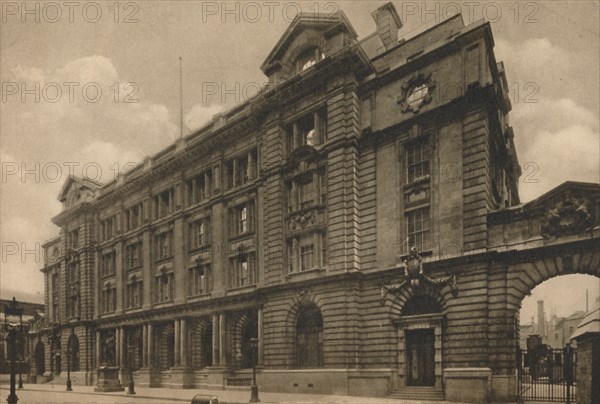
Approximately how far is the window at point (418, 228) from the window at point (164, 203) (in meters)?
20.5

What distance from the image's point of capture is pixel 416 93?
25.3 metres

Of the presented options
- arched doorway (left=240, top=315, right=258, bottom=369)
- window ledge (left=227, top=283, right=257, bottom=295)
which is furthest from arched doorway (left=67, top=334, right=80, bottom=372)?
window ledge (left=227, top=283, right=257, bottom=295)

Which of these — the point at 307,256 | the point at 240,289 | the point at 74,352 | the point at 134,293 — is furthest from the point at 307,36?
the point at 74,352

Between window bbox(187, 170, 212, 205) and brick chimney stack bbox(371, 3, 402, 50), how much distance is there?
14.7m

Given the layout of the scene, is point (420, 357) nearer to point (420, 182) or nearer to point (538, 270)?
point (538, 270)

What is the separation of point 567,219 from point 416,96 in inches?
351

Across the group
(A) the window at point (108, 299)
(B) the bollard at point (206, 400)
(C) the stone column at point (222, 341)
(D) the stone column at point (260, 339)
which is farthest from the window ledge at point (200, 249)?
(B) the bollard at point (206, 400)

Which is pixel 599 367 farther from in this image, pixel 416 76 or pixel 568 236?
pixel 416 76

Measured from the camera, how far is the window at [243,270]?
32.2 m

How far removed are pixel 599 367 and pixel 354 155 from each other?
1852cm

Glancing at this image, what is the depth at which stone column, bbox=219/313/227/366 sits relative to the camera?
107 feet

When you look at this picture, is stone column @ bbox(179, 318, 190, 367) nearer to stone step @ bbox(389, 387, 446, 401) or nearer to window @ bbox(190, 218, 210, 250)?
window @ bbox(190, 218, 210, 250)

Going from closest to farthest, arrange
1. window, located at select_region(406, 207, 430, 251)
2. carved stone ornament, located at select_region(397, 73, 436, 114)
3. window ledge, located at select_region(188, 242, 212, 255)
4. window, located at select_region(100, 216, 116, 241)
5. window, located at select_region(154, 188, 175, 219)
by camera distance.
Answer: window, located at select_region(406, 207, 430, 251) → carved stone ornament, located at select_region(397, 73, 436, 114) → window ledge, located at select_region(188, 242, 212, 255) → window, located at select_region(154, 188, 175, 219) → window, located at select_region(100, 216, 116, 241)

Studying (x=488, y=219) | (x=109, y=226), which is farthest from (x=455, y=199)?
(x=109, y=226)
